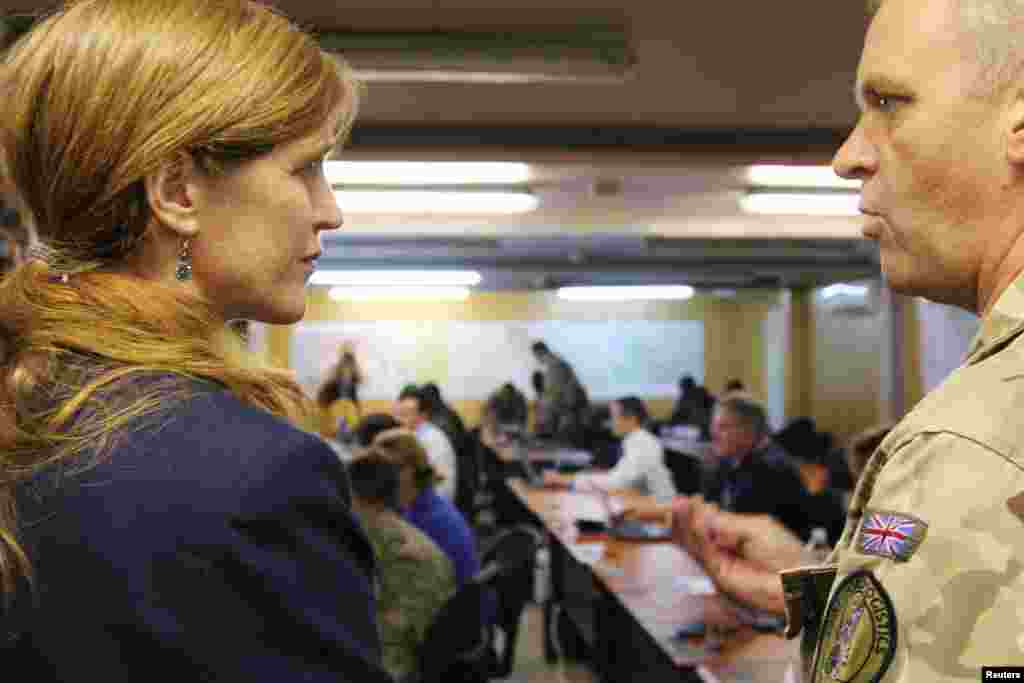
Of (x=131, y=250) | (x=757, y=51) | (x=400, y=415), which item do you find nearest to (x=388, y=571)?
(x=757, y=51)

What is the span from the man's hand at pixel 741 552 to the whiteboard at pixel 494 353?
11.7m

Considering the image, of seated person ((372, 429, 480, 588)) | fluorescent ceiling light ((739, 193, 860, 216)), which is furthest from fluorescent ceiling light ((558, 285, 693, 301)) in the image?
seated person ((372, 429, 480, 588))

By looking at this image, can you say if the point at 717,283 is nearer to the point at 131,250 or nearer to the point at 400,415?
the point at 400,415

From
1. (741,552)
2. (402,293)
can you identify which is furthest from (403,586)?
(402,293)

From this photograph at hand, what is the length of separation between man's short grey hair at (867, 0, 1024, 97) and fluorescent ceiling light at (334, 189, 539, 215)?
451cm

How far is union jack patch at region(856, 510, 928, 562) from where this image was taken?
2.27ft

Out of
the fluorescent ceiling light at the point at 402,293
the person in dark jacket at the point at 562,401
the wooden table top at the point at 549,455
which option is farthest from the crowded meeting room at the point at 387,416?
the fluorescent ceiling light at the point at 402,293

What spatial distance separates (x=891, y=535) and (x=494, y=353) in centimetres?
1385

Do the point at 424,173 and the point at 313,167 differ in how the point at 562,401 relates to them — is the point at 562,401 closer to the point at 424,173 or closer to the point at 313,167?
the point at 424,173

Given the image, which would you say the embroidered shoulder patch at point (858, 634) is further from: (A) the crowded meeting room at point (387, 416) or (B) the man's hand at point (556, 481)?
(B) the man's hand at point (556, 481)

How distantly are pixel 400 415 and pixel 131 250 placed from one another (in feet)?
21.6

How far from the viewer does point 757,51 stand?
3.09 meters

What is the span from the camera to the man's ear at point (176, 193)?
0.79m

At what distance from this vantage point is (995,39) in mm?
803
